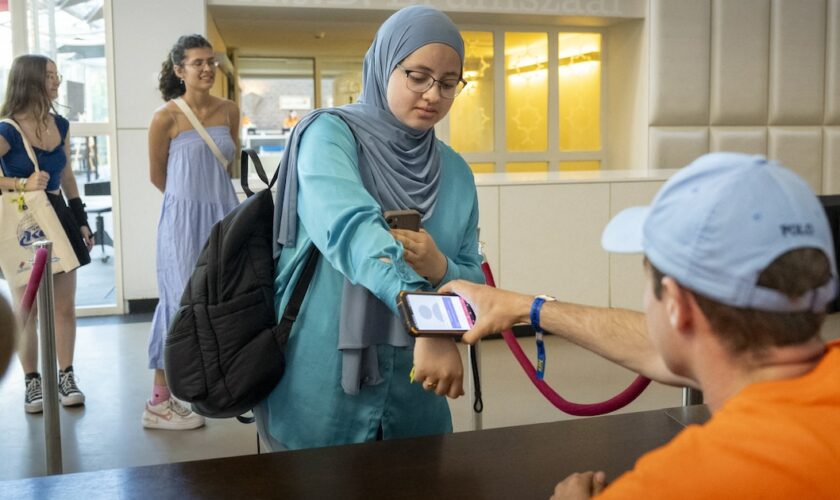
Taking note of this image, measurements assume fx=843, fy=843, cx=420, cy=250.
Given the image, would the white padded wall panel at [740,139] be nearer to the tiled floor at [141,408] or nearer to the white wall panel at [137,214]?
the tiled floor at [141,408]

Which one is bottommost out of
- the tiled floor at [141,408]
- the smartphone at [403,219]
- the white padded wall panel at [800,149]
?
the tiled floor at [141,408]

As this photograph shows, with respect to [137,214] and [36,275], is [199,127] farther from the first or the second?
[137,214]

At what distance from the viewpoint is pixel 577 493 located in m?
1.24

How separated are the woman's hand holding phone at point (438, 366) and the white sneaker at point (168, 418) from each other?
9.56 ft

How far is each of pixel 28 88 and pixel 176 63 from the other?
768mm

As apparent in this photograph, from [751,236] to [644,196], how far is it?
16.9 ft

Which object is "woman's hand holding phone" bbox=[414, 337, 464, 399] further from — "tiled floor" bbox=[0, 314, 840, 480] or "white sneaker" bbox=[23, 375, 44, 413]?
"white sneaker" bbox=[23, 375, 44, 413]

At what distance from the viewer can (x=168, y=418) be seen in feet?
13.4

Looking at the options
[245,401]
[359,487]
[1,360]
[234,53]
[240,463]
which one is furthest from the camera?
[234,53]

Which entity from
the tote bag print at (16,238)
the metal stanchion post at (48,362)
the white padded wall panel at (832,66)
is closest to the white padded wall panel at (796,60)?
the white padded wall panel at (832,66)

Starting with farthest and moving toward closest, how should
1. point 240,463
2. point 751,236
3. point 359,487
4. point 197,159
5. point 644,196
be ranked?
point 644,196 → point 197,159 → point 240,463 → point 359,487 → point 751,236

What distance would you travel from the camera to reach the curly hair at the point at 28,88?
4203 millimetres

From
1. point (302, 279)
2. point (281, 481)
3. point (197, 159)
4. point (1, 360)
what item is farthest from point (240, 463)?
point (197, 159)

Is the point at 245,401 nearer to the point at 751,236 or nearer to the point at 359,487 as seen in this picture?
the point at 359,487
